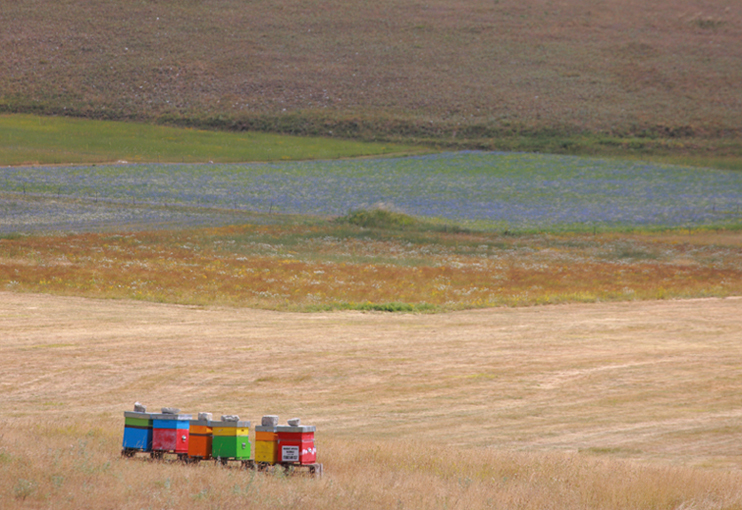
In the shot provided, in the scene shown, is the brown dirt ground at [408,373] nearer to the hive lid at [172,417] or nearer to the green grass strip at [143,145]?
the hive lid at [172,417]

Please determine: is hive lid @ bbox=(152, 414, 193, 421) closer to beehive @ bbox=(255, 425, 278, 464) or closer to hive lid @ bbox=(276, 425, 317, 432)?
beehive @ bbox=(255, 425, 278, 464)

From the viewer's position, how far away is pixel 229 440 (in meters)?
11.5

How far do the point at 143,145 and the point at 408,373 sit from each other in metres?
71.8

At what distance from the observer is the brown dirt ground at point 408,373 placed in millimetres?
16062

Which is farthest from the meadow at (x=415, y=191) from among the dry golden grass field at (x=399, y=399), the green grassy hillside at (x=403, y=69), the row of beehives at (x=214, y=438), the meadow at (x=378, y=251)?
the row of beehives at (x=214, y=438)

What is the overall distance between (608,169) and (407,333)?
60.2 metres

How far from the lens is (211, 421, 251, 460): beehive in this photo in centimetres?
1152

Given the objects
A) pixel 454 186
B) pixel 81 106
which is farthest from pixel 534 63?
pixel 81 106

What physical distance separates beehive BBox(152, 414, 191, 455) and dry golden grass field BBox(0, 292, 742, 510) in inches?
9.5

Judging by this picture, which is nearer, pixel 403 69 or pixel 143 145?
pixel 143 145

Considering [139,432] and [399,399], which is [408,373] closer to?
[399,399]

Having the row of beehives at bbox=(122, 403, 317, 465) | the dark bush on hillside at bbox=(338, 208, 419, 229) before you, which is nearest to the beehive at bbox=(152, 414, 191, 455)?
the row of beehives at bbox=(122, 403, 317, 465)

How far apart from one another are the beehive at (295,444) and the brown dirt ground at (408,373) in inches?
141

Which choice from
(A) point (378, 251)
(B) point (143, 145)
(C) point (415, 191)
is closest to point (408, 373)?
(A) point (378, 251)
